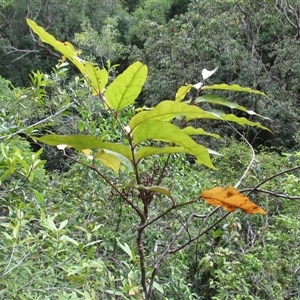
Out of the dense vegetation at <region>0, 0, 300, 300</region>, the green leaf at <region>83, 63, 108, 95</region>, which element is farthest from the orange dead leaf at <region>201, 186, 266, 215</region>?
the green leaf at <region>83, 63, 108, 95</region>

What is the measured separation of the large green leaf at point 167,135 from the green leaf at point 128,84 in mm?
31

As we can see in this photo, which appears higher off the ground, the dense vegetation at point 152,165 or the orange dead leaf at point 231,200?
the orange dead leaf at point 231,200

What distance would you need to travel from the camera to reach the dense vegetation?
751 mm

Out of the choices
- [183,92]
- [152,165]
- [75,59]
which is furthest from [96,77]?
[152,165]

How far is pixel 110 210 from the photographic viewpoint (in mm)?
1472

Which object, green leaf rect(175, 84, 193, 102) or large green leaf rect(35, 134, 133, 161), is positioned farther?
green leaf rect(175, 84, 193, 102)

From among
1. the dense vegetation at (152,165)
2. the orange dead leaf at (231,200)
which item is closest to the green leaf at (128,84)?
the dense vegetation at (152,165)

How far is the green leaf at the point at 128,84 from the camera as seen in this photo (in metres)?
0.33

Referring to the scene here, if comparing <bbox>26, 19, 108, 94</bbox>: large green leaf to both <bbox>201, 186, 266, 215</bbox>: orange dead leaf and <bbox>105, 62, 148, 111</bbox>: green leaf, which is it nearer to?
<bbox>105, 62, 148, 111</bbox>: green leaf

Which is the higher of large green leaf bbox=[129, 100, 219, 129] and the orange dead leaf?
large green leaf bbox=[129, 100, 219, 129]

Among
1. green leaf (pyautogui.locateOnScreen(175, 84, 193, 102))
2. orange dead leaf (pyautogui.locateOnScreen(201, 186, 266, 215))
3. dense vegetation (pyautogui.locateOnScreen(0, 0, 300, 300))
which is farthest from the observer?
dense vegetation (pyautogui.locateOnScreen(0, 0, 300, 300))

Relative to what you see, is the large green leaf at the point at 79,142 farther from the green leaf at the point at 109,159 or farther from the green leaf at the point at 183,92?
the green leaf at the point at 183,92

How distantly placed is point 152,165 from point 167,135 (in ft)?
3.60

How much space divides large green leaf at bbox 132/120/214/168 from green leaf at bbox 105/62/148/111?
31 millimetres
